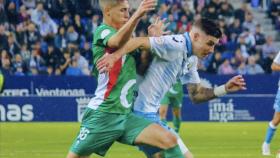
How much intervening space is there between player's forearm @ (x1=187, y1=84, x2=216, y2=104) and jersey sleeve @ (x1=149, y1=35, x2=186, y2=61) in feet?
2.56

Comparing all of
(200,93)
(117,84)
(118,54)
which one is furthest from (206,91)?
(118,54)

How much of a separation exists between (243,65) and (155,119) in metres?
19.6

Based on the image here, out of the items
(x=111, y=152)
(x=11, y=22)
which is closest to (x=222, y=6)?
(x=11, y=22)

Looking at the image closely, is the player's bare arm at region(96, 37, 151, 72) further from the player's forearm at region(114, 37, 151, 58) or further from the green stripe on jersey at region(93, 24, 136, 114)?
the green stripe on jersey at region(93, 24, 136, 114)

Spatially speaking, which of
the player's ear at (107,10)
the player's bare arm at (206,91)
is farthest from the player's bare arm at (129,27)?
the player's bare arm at (206,91)

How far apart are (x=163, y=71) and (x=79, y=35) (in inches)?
813

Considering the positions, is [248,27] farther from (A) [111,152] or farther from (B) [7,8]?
(A) [111,152]

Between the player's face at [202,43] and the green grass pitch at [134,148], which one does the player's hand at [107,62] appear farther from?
the green grass pitch at [134,148]

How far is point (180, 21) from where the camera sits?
3048cm

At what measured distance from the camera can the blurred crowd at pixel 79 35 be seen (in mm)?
28609

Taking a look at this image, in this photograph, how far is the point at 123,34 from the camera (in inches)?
351

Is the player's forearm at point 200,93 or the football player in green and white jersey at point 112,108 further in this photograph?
the player's forearm at point 200,93

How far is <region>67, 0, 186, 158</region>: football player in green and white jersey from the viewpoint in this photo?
30.9 ft

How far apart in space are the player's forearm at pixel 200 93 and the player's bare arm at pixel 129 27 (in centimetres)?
151
